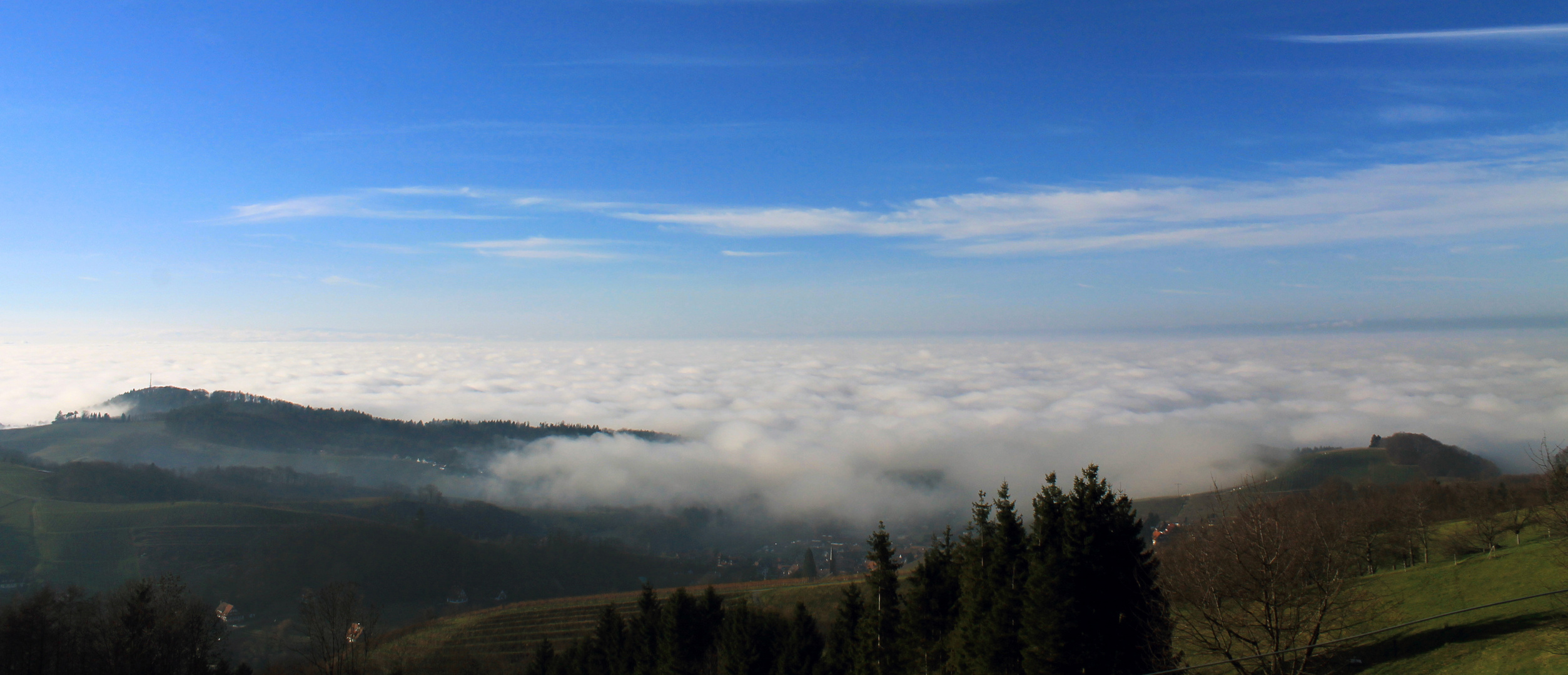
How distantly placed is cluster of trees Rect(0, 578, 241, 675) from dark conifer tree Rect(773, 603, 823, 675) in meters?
40.4

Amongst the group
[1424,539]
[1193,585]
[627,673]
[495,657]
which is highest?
[1193,585]

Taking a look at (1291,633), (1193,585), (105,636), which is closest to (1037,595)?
(1193,585)

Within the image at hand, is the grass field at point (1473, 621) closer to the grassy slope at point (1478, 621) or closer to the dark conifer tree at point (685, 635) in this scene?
the grassy slope at point (1478, 621)

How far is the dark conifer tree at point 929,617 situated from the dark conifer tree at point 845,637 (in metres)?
6.38

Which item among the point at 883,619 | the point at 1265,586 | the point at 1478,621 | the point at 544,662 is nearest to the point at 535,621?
the point at 544,662

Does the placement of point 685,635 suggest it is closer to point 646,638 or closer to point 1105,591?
point 646,638

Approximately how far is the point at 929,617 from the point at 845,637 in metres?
10.9

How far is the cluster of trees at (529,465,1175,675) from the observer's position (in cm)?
2956

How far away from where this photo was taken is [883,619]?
140 feet

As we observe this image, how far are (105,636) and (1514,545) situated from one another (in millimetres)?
104343

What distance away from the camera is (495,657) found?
340 ft

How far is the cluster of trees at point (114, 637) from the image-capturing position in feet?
152

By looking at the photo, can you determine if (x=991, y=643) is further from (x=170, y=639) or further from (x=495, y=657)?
(x=495, y=657)

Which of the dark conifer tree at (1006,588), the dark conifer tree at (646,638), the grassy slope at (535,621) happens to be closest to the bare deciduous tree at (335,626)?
the dark conifer tree at (646,638)
